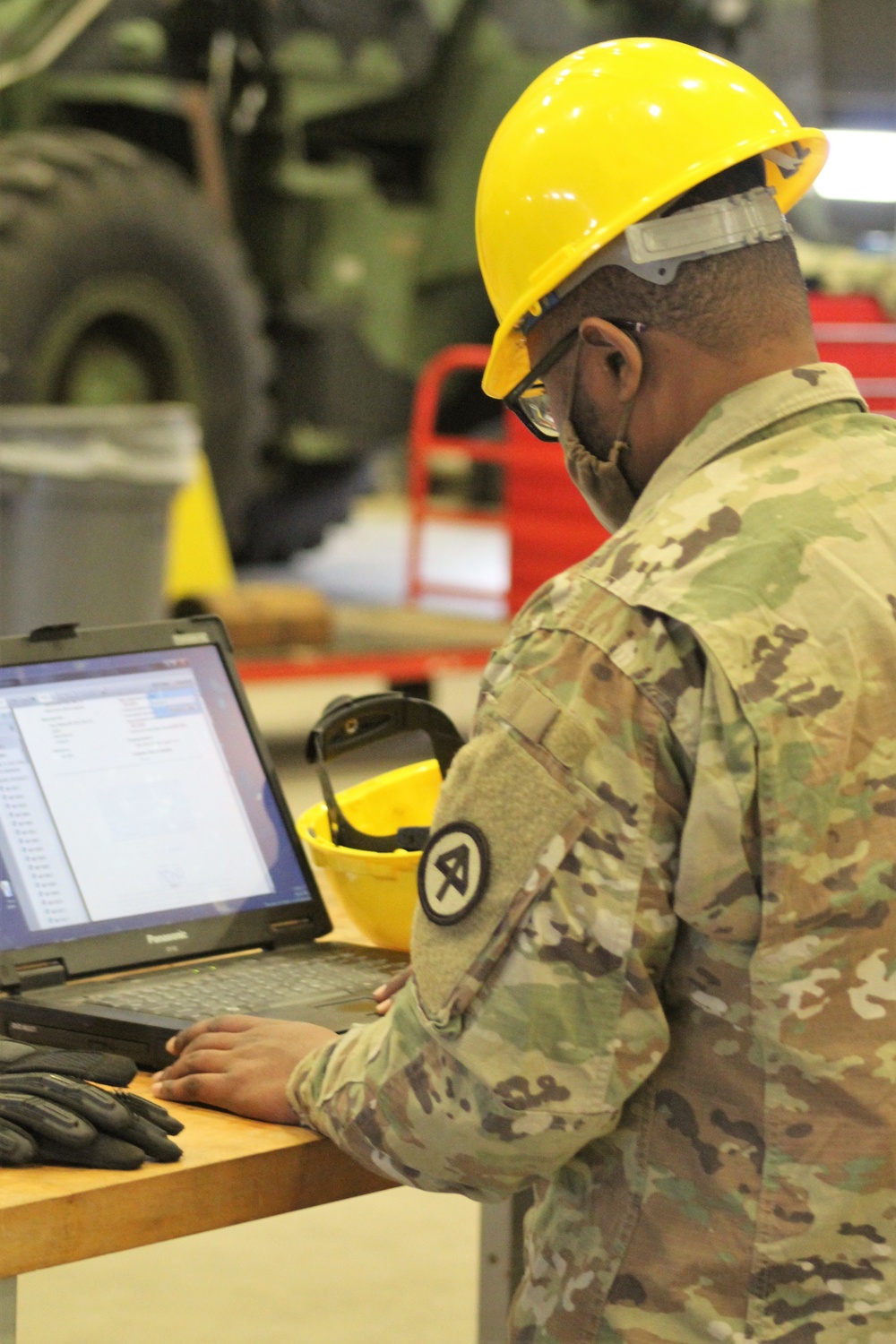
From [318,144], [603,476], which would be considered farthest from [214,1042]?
[318,144]

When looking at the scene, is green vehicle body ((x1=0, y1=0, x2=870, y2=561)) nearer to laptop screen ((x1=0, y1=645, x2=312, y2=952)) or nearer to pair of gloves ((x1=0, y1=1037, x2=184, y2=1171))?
laptop screen ((x1=0, y1=645, x2=312, y2=952))

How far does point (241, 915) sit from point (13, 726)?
0.26 meters

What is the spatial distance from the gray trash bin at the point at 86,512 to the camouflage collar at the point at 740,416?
397 centimetres

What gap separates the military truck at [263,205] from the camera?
621 centimetres

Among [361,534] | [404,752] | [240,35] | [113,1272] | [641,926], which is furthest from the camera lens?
[361,534]

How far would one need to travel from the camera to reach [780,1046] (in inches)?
45.4

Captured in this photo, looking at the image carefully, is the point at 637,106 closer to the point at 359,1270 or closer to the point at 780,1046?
the point at 780,1046

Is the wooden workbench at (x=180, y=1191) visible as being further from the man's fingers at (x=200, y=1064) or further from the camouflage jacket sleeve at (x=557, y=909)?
the camouflage jacket sleeve at (x=557, y=909)

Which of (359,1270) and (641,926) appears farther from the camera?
(359,1270)

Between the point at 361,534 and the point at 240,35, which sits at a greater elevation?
the point at 240,35

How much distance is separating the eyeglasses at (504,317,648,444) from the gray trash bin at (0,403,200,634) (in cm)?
374

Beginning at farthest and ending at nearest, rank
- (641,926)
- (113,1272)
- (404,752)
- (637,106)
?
(113,1272)
(404,752)
(637,106)
(641,926)

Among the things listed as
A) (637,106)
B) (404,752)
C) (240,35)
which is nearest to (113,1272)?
(404,752)

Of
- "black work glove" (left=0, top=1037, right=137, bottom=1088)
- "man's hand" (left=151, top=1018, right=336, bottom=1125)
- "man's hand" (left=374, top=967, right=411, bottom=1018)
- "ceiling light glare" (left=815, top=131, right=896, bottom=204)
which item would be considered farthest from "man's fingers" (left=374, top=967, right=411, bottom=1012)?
"ceiling light glare" (left=815, top=131, right=896, bottom=204)
